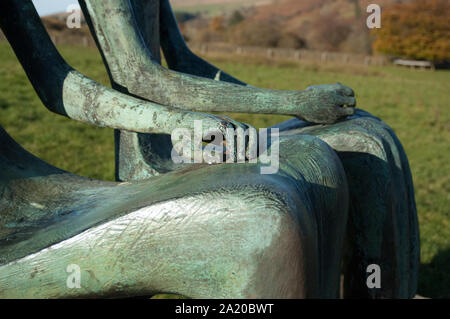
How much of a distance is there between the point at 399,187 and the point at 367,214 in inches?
7.6

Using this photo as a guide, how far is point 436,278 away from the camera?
11.5 ft

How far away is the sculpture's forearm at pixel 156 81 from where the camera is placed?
5.74 feet

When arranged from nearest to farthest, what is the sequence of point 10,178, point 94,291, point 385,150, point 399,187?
1. point 94,291
2. point 10,178
3. point 385,150
4. point 399,187

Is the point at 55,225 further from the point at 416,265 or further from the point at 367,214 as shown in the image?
the point at 416,265

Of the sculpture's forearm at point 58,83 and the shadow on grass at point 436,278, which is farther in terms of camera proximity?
the shadow on grass at point 436,278

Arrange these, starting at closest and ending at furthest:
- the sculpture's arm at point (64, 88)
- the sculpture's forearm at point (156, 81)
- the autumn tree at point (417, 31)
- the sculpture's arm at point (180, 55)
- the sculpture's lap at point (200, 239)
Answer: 1. the sculpture's lap at point (200, 239)
2. the sculpture's arm at point (64, 88)
3. the sculpture's forearm at point (156, 81)
4. the sculpture's arm at point (180, 55)
5. the autumn tree at point (417, 31)

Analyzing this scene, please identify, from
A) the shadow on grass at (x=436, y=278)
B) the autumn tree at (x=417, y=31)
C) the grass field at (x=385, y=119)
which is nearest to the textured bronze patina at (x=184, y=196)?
the shadow on grass at (x=436, y=278)

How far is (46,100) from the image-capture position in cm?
176

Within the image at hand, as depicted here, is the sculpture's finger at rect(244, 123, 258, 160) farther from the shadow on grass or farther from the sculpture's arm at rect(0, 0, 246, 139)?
the shadow on grass

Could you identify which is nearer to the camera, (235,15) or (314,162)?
(314,162)

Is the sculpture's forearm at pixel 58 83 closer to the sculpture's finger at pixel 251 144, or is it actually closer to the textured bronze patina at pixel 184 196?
the textured bronze patina at pixel 184 196

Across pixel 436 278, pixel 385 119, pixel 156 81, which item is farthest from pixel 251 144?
pixel 385 119
